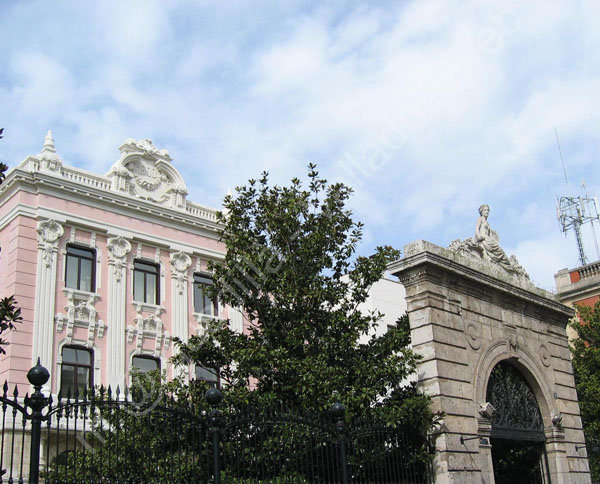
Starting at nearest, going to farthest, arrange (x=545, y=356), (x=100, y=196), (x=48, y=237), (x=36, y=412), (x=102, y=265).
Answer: (x=36, y=412)
(x=545, y=356)
(x=48, y=237)
(x=102, y=265)
(x=100, y=196)

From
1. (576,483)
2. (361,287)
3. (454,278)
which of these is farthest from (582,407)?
A: (361,287)

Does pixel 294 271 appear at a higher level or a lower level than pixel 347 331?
higher

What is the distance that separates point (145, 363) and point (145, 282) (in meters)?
2.54

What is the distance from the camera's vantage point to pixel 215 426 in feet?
28.4

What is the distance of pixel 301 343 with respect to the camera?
37.7 ft

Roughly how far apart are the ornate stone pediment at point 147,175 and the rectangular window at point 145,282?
86.4 inches

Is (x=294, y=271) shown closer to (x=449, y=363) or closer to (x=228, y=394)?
(x=228, y=394)

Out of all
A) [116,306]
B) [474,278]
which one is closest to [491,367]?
[474,278]

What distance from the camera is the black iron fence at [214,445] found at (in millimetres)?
7645

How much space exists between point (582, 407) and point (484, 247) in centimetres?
814

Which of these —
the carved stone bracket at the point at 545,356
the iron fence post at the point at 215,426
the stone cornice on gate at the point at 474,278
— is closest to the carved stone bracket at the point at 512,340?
the stone cornice on gate at the point at 474,278

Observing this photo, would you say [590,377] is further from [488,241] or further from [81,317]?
[81,317]

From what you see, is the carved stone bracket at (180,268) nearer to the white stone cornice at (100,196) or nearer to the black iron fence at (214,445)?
the white stone cornice at (100,196)

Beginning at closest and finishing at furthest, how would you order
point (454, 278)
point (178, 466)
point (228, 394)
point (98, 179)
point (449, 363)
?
point (178, 466), point (228, 394), point (449, 363), point (454, 278), point (98, 179)
